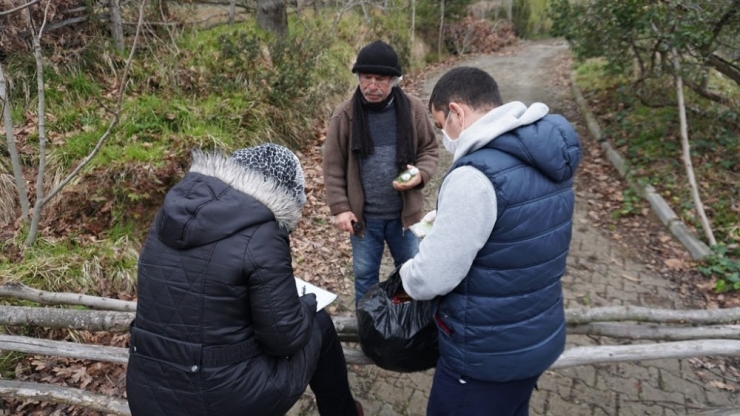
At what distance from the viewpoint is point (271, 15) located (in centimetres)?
835

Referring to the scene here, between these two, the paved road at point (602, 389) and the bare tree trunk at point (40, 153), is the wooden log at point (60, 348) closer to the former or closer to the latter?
the paved road at point (602, 389)

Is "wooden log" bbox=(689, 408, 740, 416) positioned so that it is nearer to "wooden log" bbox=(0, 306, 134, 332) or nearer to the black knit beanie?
the black knit beanie

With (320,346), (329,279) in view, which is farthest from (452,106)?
(329,279)

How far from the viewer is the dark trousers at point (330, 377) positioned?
8.09 feet

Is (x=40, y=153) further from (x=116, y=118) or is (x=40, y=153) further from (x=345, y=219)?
(x=345, y=219)

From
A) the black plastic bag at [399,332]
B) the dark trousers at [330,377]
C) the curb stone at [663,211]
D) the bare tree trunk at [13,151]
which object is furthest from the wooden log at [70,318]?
the curb stone at [663,211]

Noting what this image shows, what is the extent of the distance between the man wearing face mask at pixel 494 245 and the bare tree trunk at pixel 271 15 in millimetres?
7384

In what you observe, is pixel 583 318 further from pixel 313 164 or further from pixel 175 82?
pixel 175 82

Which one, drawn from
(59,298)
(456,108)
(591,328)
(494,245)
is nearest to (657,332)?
(591,328)

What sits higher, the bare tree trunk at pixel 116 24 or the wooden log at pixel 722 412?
the bare tree trunk at pixel 116 24

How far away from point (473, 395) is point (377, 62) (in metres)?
1.95

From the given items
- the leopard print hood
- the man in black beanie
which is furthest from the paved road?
the leopard print hood

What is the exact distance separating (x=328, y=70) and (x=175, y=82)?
118 inches

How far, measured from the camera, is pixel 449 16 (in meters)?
17.0
